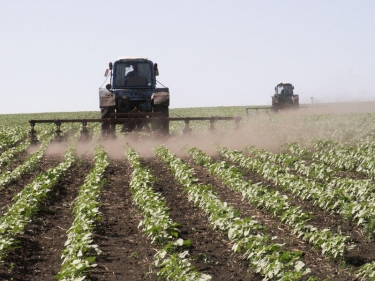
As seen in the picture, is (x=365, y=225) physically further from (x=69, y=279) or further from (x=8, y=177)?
(x=8, y=177)

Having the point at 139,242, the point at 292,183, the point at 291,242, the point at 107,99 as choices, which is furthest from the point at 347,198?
the point at 107,99

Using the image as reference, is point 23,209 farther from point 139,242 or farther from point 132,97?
point 132,97

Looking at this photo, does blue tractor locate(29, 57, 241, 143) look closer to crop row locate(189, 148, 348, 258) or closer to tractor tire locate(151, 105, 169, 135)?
tractor tire locate(151, 105, 169, 135)

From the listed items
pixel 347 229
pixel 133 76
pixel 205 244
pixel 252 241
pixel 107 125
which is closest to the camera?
pixel 252 241

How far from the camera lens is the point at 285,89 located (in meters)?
39.2

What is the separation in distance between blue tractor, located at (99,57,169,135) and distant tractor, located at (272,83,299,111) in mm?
19358

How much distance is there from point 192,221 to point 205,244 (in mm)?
1280

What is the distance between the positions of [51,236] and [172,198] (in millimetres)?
2716

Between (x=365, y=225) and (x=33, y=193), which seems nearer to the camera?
(x=365, y=225)

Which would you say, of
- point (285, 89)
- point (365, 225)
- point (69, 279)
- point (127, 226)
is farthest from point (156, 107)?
point (285, 89)

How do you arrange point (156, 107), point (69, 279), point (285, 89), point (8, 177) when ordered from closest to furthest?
point (69, 279), point (8, 177), point (156, 107), point (285, 89)

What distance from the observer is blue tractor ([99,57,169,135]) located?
63.9 ft

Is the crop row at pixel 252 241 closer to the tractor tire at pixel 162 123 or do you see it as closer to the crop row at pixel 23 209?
the crop row at pixel 23 209

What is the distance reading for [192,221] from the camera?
896 centimetres
